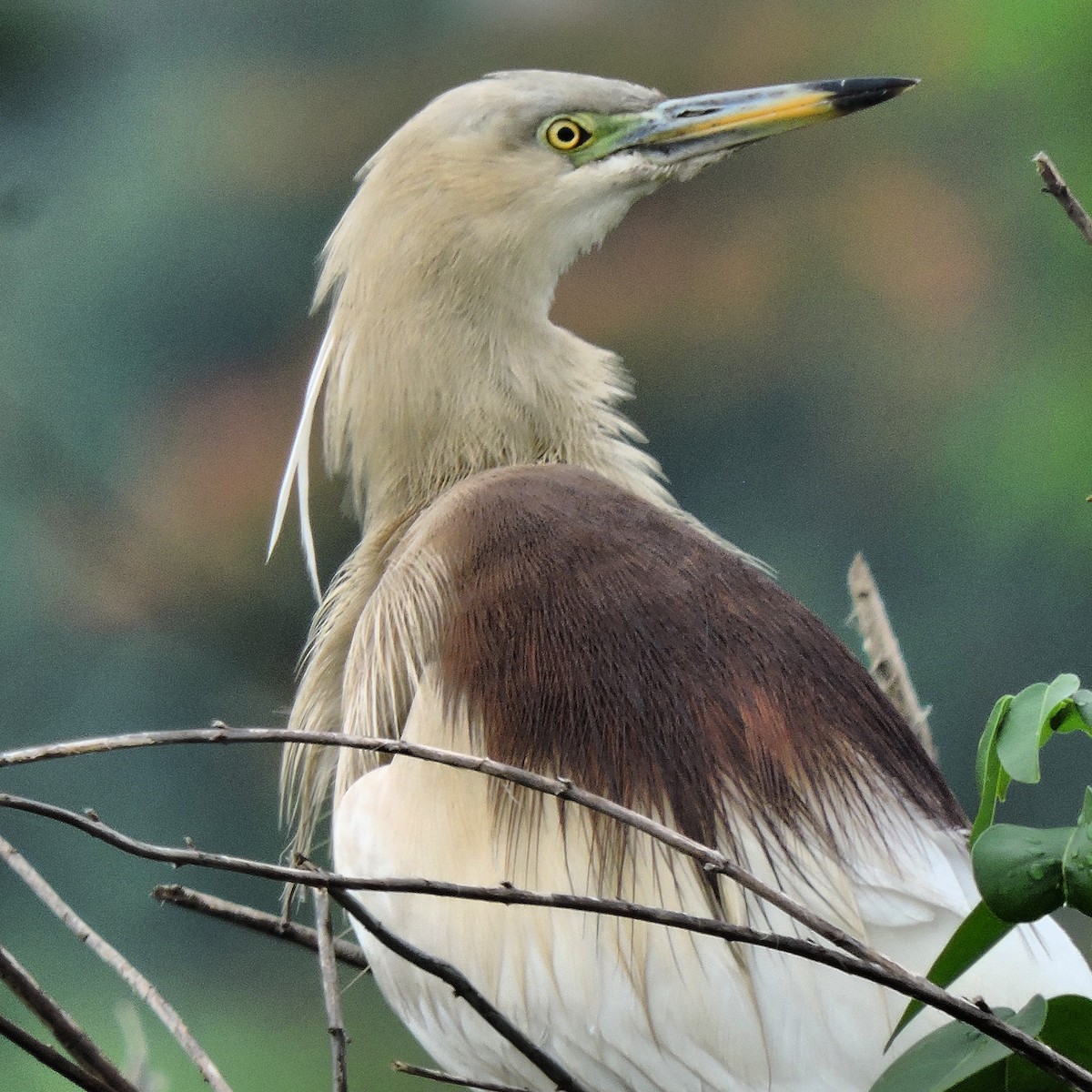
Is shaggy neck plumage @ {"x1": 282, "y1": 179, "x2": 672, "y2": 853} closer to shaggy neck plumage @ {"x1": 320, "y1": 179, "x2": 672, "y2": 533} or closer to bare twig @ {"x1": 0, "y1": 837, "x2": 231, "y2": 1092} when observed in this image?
shaggy neck plumage @ {"x1": 320, "y1": 179, "x2": 672, "y2": 533}

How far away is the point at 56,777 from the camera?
1245mm

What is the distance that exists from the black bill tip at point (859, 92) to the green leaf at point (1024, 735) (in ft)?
2.17

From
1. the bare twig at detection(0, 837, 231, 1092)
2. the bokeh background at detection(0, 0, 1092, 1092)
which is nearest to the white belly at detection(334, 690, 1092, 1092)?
the bare twig at detection(0, 837, 231, 1092)

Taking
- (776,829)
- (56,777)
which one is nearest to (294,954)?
(56,777)

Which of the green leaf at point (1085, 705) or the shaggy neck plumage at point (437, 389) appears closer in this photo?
the green leaf at point (1085, 705)

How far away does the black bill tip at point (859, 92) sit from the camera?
95cm

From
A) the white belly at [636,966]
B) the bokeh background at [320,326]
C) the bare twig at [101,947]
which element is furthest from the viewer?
the bokeh background at [320,326]

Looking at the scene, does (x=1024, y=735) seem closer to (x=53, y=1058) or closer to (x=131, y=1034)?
(x=53, y=1058)

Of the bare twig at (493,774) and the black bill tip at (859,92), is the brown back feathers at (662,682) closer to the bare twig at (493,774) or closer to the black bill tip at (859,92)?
the bare twig at (493,774)

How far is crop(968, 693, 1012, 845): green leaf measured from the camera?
40 centimetres

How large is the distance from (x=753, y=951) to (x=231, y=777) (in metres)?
0.73

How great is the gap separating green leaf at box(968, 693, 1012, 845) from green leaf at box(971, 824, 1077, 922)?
0.03 metres

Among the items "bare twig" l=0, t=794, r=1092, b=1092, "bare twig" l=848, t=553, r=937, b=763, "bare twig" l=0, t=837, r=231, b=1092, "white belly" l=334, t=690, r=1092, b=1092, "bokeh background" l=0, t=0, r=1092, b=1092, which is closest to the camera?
"bare twig" l=0, t=794, r=1092, b=1092

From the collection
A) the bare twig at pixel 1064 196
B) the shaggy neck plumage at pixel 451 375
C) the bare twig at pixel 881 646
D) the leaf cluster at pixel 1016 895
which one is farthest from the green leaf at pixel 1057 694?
the shaggy neck plumage at pixel 451 375
